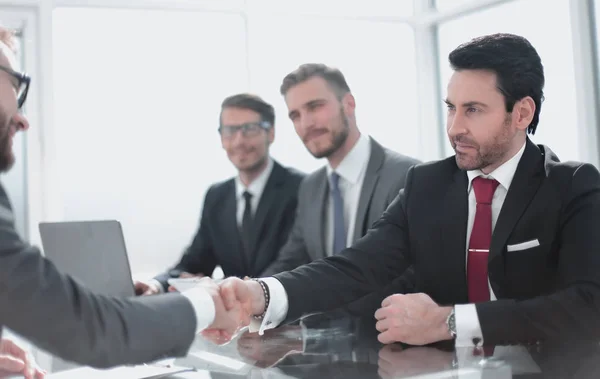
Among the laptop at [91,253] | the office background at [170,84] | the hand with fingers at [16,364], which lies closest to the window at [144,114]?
the office background at [170,84]

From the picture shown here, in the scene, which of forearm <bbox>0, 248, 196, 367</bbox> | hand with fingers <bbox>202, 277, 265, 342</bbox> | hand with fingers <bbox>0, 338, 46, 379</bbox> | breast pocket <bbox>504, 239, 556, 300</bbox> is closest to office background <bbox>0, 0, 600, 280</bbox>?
breast pocket <bbox>504, 239, 556, 300</bbox>

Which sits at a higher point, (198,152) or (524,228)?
(198,152)

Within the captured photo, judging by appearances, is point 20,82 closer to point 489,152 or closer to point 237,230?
point 489,152

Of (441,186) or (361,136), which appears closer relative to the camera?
(441,186)

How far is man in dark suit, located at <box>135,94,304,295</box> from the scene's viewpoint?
4.02 metres

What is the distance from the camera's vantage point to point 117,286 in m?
2.74

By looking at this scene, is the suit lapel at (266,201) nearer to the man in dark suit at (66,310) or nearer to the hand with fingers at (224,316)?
the hand with fingers at (224,316)

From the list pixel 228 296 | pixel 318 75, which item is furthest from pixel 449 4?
pixel 228 296

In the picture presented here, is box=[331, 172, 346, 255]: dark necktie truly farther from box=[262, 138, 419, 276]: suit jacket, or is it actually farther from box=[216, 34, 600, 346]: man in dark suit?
box=[216, 34, 600, 346]: man in dark suit

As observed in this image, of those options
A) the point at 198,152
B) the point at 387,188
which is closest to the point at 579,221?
the point at 387,188

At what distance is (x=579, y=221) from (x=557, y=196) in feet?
0.42

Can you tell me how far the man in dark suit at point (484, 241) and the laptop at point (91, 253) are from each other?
748mm

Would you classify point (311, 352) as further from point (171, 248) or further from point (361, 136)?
point (171, 248)

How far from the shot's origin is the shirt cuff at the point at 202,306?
5.39ft
